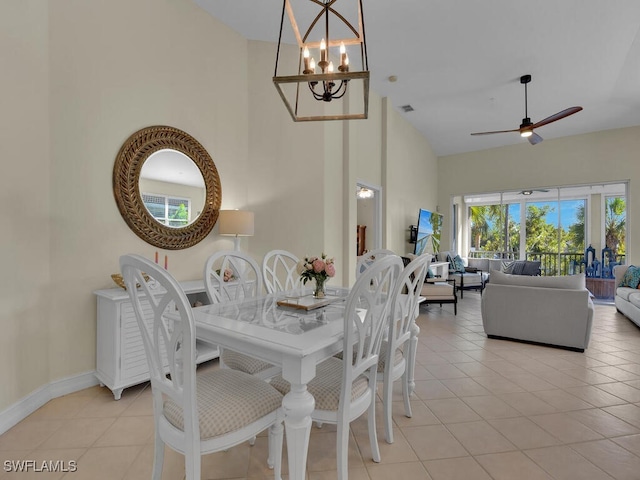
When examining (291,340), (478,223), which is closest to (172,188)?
(291,340)

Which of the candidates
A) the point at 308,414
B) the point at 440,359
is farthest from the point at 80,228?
the point at 440,359

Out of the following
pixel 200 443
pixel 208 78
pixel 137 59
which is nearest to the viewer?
pixel 200 443

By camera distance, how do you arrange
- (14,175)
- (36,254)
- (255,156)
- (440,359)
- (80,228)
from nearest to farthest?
(14,175) → (36,254) → (80,228) → (440,359) → (255,156)

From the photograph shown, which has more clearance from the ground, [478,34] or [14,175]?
[478,34]

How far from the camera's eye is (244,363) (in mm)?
1859

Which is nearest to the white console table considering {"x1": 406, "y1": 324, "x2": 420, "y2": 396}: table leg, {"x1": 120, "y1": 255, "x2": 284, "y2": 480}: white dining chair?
{"x1": 120, "y1": 255, "x2": 284, "y2": 480}: white dining chair

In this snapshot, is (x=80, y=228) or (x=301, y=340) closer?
(x=301, y=340)

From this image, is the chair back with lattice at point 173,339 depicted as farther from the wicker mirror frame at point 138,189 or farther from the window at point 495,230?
the window at point 495,230

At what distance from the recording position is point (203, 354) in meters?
2.85

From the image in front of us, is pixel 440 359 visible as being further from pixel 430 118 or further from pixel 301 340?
pixel 430 118

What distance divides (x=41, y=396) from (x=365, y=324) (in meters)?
2.34

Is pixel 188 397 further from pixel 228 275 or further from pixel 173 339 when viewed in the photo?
pixel 228 275

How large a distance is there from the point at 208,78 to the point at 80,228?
197 centimetres

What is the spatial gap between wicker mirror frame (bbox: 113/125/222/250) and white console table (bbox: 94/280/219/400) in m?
0.62
